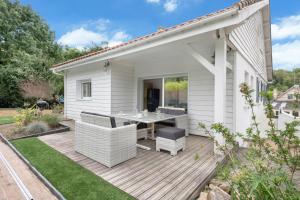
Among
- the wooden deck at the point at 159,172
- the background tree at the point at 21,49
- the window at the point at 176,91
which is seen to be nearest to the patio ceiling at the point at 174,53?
the window at the point at 176,91

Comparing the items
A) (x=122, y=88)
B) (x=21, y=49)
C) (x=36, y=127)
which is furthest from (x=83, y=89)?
(x=21, y=49)

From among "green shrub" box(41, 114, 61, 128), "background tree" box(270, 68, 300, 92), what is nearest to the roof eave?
"background tree" box(270, 68, 300, 92)

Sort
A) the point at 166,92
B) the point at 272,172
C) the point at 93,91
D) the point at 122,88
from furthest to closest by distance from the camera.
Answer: the point at 93,91 < the point at 122,88 < the point at 166,92 < the point at 272,172

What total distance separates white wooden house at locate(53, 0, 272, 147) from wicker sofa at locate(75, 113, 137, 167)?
2.08 metres

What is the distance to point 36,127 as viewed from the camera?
574cm

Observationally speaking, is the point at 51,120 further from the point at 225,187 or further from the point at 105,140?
the point at 225,187

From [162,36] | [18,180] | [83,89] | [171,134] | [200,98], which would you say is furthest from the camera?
[83,89]

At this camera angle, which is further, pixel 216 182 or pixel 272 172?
pixel 216 182

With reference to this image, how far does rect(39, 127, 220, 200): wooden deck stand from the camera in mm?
2459

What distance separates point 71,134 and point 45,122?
142 centimetres

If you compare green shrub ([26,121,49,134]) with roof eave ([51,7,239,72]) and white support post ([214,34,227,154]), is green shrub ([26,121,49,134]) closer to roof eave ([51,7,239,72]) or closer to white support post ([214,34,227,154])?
roof eave ([51,7,239,72])

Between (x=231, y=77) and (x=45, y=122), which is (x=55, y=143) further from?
(x=231, y=77)

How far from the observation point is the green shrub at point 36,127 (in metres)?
5.66

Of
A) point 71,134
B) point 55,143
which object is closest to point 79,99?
point 71,134
